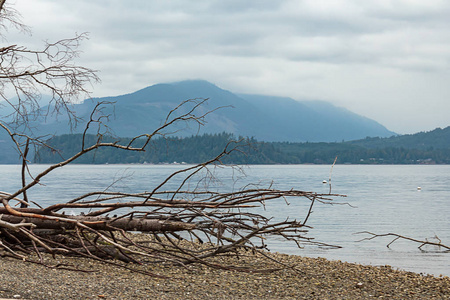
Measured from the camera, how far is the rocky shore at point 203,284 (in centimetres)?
802

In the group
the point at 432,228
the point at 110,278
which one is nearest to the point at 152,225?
the point at 110,278

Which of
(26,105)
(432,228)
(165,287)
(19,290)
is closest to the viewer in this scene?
(19,290)

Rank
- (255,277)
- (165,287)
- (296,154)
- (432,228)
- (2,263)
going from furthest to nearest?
(296,154)
(432,228)
(255,277)
(2,263)
(165,287)

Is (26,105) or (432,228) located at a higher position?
(26,105)

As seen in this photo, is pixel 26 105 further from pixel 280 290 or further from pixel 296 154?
pixel 296 154

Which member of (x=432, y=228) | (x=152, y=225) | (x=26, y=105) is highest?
(x=26, y=105)

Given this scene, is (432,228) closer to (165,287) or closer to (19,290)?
(165,287)

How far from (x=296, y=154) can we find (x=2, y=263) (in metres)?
191

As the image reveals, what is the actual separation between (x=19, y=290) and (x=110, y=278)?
1756 millimetres

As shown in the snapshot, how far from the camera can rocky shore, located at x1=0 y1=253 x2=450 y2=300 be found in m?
8.02

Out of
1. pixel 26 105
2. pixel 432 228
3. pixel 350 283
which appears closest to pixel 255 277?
pixel 350 283

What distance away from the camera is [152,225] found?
A: 1052 centimetres

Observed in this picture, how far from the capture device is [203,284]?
9172 mm

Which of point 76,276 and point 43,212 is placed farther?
point 43,212
